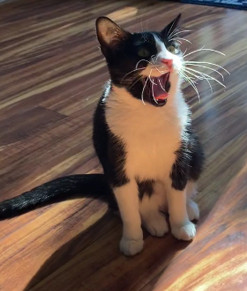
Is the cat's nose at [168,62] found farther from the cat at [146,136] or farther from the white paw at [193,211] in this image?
the white paw at [193,211]

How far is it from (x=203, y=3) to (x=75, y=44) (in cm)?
109

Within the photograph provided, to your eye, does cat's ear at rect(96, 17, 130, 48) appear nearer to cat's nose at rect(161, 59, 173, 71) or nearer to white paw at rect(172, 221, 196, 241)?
cat's nose at rect(161, 59, 173, 71)

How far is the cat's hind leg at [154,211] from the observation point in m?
1.25

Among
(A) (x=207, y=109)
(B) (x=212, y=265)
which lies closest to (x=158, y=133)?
(B) (x=212, y=265)

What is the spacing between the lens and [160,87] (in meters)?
1.04

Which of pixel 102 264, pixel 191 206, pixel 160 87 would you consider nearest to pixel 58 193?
pixel 102 264

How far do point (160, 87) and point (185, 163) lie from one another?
25 centimetres

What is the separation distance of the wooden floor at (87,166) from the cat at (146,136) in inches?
2.8

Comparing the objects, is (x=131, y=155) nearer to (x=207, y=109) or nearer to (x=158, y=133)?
(x=158, y=133)

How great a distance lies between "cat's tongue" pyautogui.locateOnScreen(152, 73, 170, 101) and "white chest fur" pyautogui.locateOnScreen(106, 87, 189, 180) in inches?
1.9

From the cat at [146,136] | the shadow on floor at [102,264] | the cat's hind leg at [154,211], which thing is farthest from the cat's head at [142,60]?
the shadow on floor at [102,264]

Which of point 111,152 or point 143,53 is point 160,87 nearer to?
point 143,53

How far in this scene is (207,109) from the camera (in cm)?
190

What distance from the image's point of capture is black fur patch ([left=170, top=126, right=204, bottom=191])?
3.85ft
